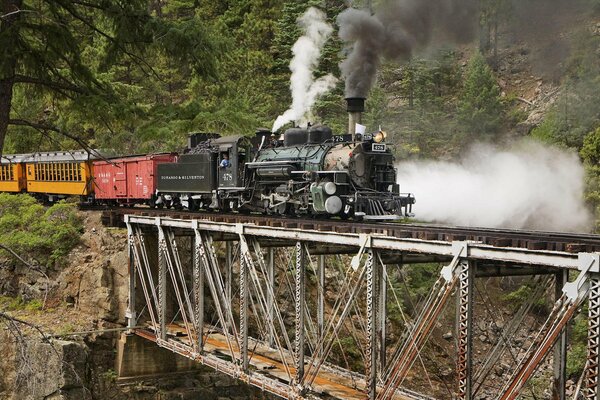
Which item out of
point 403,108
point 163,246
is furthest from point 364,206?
point 403,108

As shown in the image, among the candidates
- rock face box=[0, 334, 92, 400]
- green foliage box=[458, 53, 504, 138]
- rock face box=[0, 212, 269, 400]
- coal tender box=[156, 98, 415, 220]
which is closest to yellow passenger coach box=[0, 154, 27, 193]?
rock face box=[0, 212, 269, 400]

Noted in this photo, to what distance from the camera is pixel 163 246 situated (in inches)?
762

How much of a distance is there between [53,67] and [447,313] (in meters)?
25.1

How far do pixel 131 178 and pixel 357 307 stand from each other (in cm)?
1399

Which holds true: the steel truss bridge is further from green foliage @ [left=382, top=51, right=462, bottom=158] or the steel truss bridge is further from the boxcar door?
green foliage @ [left=382, top=51, right=462, bottom=158]

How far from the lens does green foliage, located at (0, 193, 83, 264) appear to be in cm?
2355

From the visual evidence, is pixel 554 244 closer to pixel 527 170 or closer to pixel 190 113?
pixel 190 113

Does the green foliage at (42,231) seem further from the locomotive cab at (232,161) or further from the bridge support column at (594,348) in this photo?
the bridge support column at (594,348)

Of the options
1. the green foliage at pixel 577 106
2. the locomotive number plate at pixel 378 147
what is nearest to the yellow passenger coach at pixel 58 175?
the locomotive number plate at pixel 378 147

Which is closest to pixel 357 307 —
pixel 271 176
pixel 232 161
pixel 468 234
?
pixel 468 234

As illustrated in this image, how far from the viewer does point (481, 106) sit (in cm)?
4962

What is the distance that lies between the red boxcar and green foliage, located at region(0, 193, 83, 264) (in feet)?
5.67

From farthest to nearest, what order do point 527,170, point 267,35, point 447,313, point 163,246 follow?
point 267,35
point 527,170
point 447,313
point 163,246

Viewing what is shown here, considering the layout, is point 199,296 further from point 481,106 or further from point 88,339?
point 481,106
